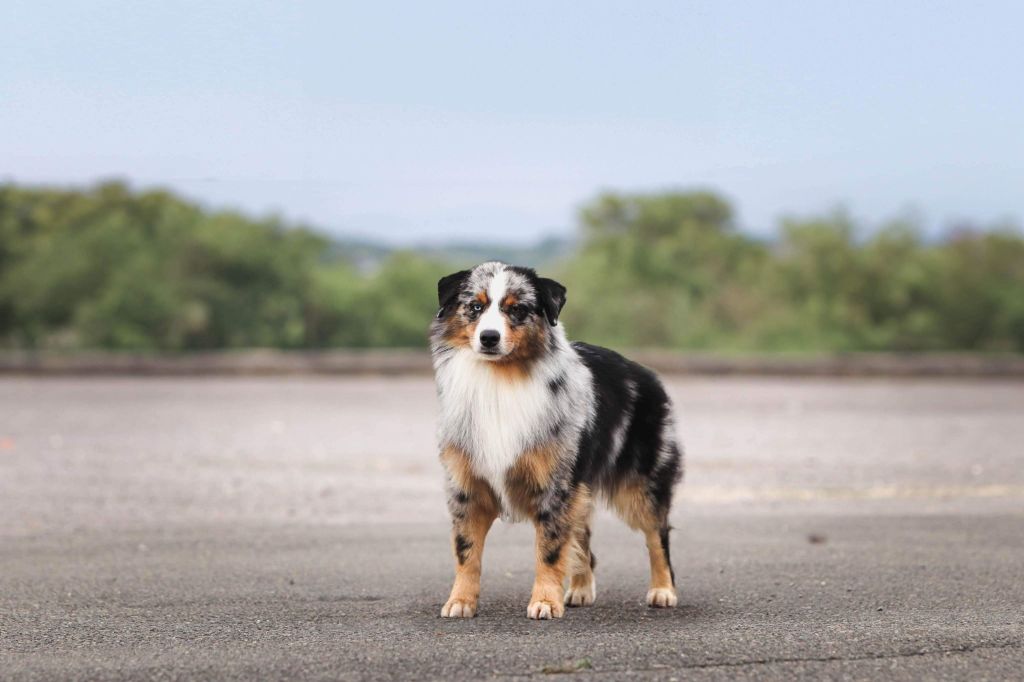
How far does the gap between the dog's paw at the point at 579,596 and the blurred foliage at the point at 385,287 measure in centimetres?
2090

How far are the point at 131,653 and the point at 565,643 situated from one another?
1734 millimetres

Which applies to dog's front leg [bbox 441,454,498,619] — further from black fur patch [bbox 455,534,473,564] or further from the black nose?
the black nose

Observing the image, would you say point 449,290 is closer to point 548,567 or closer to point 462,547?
point 462,547

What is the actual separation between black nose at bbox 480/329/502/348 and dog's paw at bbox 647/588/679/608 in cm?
162

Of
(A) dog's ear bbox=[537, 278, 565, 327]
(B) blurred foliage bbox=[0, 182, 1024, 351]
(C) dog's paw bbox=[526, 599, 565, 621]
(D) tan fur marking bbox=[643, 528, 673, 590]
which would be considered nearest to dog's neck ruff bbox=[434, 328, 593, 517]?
(A) dog's ear bbox=[537, 278, 565, 327]

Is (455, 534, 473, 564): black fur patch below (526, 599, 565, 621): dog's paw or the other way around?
the other way around

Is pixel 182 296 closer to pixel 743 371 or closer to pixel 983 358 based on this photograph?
pixel 743 371

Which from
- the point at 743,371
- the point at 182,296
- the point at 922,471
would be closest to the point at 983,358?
the point at 743,371

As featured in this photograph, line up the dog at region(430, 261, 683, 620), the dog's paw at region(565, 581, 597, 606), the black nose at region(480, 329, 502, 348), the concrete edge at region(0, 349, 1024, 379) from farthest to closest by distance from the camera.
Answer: the concrete edge at region(0, 349, 1024, 379), the dog's paw at region(565, 581, 597, 606), the dog at region(430, 261, 683, 620), the black nose at region(480, 329, 502, 348)

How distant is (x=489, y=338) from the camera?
5.89 meters

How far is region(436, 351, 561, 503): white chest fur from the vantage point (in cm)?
613

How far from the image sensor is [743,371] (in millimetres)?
24125

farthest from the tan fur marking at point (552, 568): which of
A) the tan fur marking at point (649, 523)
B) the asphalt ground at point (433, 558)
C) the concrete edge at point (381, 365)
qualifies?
the concrete edge at point (381, 365)

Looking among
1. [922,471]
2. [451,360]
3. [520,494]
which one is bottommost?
[922,471]
